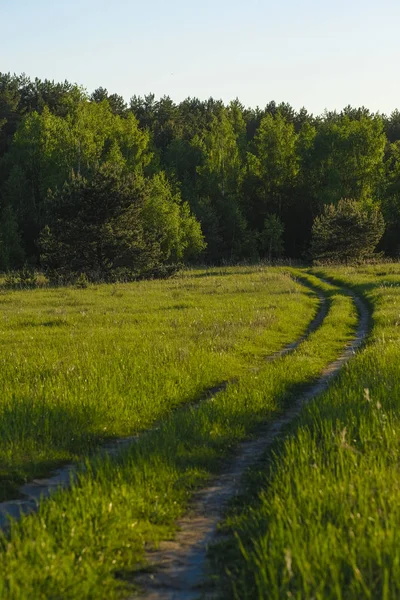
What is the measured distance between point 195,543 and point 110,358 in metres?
8.63

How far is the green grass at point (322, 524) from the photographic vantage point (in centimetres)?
434

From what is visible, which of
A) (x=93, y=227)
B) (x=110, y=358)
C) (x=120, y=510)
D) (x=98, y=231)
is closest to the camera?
(x=120, y=510)

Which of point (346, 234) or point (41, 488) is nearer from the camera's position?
point (41, 488)

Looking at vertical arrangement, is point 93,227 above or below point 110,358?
above

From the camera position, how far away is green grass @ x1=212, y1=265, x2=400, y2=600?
4.34 meters

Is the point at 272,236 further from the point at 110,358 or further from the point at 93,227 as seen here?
the point at 110,358

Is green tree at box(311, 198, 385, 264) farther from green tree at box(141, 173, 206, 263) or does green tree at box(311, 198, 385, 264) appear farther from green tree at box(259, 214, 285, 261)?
green tree at box(259, 214, 285, 261)

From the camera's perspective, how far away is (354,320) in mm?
22812

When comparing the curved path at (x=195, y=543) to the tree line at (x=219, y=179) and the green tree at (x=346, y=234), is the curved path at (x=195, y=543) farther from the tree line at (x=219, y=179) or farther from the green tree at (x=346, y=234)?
the green tree at (x=346, y=234)

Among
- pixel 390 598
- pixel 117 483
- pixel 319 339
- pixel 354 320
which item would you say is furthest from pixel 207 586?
pixel 354 320

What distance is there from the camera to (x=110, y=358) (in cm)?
1420

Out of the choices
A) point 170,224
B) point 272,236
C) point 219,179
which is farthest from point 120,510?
point 219,179

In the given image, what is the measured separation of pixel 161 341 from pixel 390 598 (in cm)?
1291

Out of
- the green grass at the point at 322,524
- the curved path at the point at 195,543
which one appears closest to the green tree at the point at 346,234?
the curved path at the point at 195,543
